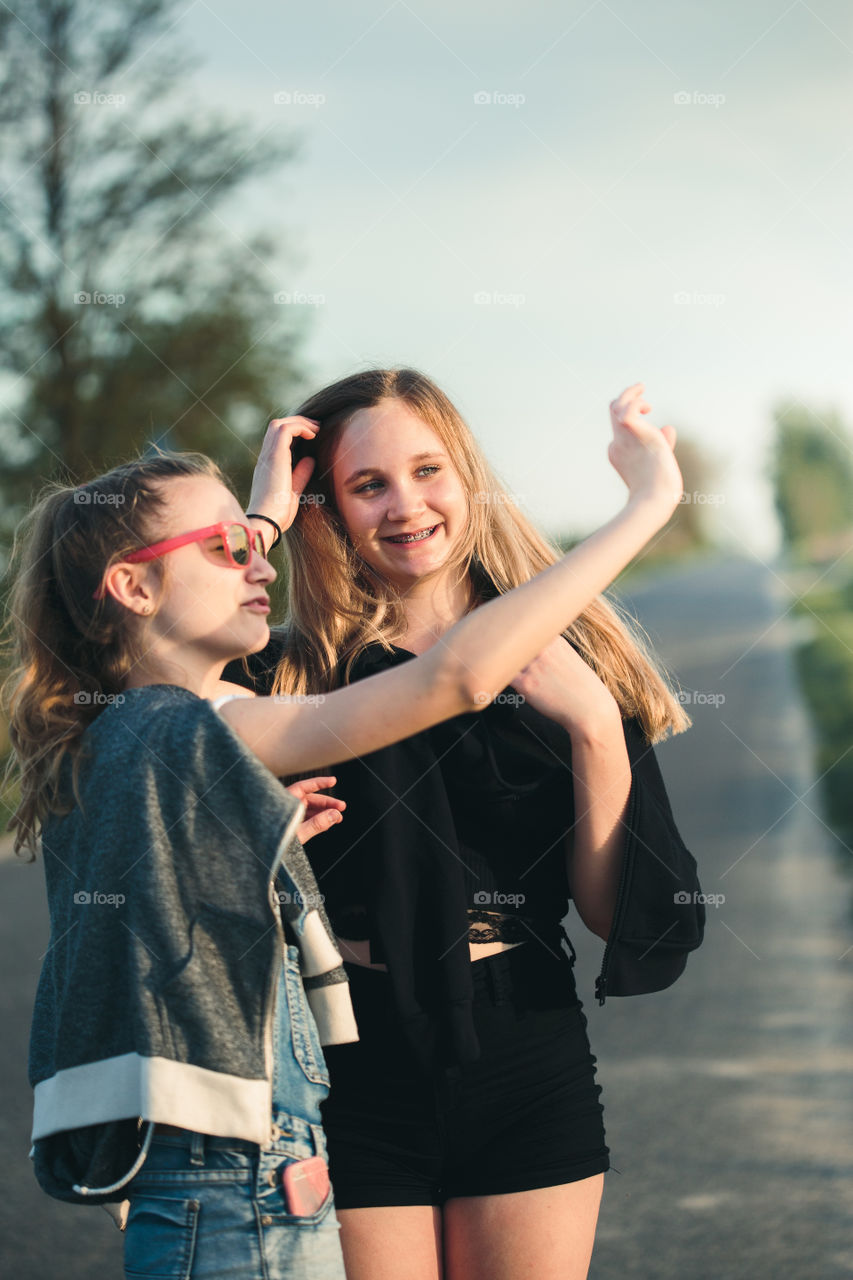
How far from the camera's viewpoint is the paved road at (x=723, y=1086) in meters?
4.04

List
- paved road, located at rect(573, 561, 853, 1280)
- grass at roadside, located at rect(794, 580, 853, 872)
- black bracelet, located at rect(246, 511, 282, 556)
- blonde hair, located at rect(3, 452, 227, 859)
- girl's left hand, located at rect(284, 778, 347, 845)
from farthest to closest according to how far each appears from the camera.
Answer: grass at roadside, located at rect(794, 580, 853, 872)
paved road, located at rect(573, 561, 853, 1280)
black bracelet, located at rect(246, 511, 282, 556)
girl's left hand, located at rect(284, 778, 347, 845)
blonde hair, located at rect(3, 452, 227, 859)

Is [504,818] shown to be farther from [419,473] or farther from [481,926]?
[419,473]

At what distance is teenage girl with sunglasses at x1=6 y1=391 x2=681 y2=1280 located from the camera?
1711 mm

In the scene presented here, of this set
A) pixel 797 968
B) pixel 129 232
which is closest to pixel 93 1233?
pixel 797 968

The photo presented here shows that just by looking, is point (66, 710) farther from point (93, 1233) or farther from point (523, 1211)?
point (93, 1233)

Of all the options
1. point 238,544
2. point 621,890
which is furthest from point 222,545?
point 621,890

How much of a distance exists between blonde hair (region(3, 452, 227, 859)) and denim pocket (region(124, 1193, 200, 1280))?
57 centimetres

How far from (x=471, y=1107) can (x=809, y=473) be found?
246 ft

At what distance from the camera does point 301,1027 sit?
186cm

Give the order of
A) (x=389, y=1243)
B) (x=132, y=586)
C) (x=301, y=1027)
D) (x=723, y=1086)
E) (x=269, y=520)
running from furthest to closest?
1. (x=723, y=1086)
2. (x=269, y=520)
3. (x=389, y=1243)
4. (x=132, y=586)
5. (x=301, y=1027)

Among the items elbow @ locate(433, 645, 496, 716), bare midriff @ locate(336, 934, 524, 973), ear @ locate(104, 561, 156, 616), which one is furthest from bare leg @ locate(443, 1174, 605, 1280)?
ear @ locate(104, 561, 156, 616)

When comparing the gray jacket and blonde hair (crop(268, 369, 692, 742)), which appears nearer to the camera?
the gray jacket

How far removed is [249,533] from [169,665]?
0.25m

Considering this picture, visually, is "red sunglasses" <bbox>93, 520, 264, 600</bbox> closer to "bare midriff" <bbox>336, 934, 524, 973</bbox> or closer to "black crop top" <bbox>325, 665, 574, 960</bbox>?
"black crop top" <bbox>325, 665, 574, 960</bbox>
